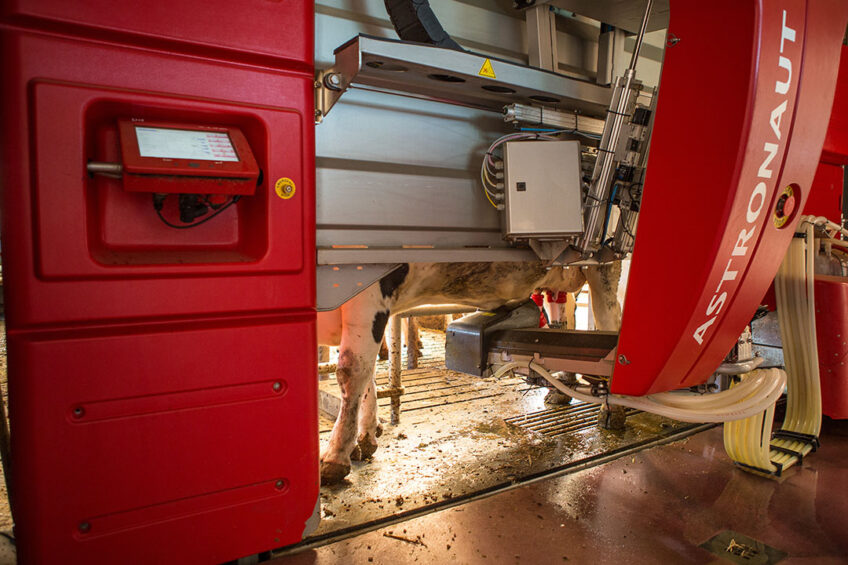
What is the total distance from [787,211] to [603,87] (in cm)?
76

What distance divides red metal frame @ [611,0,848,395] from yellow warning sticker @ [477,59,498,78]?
525 mm

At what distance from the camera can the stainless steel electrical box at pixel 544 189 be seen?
2062 millimetres

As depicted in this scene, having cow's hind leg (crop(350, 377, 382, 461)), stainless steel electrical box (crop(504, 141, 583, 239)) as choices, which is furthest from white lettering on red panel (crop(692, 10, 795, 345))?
cow's hind leg (crop(350, 377, 382, 461))

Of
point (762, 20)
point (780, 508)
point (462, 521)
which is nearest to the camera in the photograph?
point (762, 20)

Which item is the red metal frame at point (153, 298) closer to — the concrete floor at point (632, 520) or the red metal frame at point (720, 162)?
the concrete floor at point (632, 520)

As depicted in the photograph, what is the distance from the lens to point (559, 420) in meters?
3.22

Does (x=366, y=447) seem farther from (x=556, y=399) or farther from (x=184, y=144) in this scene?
(x=184, y=144)

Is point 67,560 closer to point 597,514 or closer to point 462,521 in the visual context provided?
point 462,521

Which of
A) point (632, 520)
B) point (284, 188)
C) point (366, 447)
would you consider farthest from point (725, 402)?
point (284, 188)

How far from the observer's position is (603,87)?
2.10 meters

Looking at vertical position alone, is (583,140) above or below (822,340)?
above

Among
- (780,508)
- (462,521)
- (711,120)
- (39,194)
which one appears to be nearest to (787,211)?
(711,120)

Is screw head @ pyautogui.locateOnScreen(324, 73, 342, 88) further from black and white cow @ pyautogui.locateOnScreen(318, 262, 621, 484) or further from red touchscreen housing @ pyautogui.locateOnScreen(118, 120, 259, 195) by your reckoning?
black and white cow @ pyautogui.locateOnScreen(318, 262, 621, 484)

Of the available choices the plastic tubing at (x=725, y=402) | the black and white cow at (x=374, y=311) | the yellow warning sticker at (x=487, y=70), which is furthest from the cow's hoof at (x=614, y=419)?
the yellow warning sticker at (x=487, y=70)
